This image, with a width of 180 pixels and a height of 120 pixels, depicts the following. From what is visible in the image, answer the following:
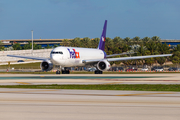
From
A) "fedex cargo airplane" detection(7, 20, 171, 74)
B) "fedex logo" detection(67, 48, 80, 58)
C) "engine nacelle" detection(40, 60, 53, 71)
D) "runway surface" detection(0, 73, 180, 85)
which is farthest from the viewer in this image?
"fedex logo" detection(67, 48, 80, 58)

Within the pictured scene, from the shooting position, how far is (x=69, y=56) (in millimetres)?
54312

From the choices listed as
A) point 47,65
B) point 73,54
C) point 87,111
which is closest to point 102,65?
point 73,54

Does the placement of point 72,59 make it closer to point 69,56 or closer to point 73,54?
point 73,54

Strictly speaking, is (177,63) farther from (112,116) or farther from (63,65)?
(112,116)

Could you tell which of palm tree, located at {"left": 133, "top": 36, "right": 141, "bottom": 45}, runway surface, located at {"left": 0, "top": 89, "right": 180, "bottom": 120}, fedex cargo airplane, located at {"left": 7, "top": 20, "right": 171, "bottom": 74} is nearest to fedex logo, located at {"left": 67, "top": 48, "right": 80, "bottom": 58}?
fedex cargo airplane, located at {"left": 7, "top": 20, "right": 171, "bottom": 74}

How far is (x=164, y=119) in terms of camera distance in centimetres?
1052

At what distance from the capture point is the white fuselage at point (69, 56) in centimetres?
5256

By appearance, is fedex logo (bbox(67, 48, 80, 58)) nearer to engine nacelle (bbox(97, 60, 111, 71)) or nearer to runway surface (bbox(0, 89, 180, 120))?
engine nacelle (bbox(97, 60, 111, 71))

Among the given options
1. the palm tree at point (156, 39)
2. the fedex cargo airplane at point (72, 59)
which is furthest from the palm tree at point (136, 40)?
the fedex cargo airplane at point (72, 59)

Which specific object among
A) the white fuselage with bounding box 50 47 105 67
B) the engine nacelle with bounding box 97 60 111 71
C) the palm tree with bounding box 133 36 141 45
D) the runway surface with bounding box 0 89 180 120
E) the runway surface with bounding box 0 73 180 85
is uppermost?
the palm tree with bounding box 133 36 141 45

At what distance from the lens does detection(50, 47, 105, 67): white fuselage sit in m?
52.6

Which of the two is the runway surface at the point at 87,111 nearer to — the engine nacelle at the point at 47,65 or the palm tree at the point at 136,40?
the engine nacelle at the point at 47,65

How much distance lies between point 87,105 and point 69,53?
4088 cm

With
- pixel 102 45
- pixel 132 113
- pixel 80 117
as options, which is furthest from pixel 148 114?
pixel 102 45
